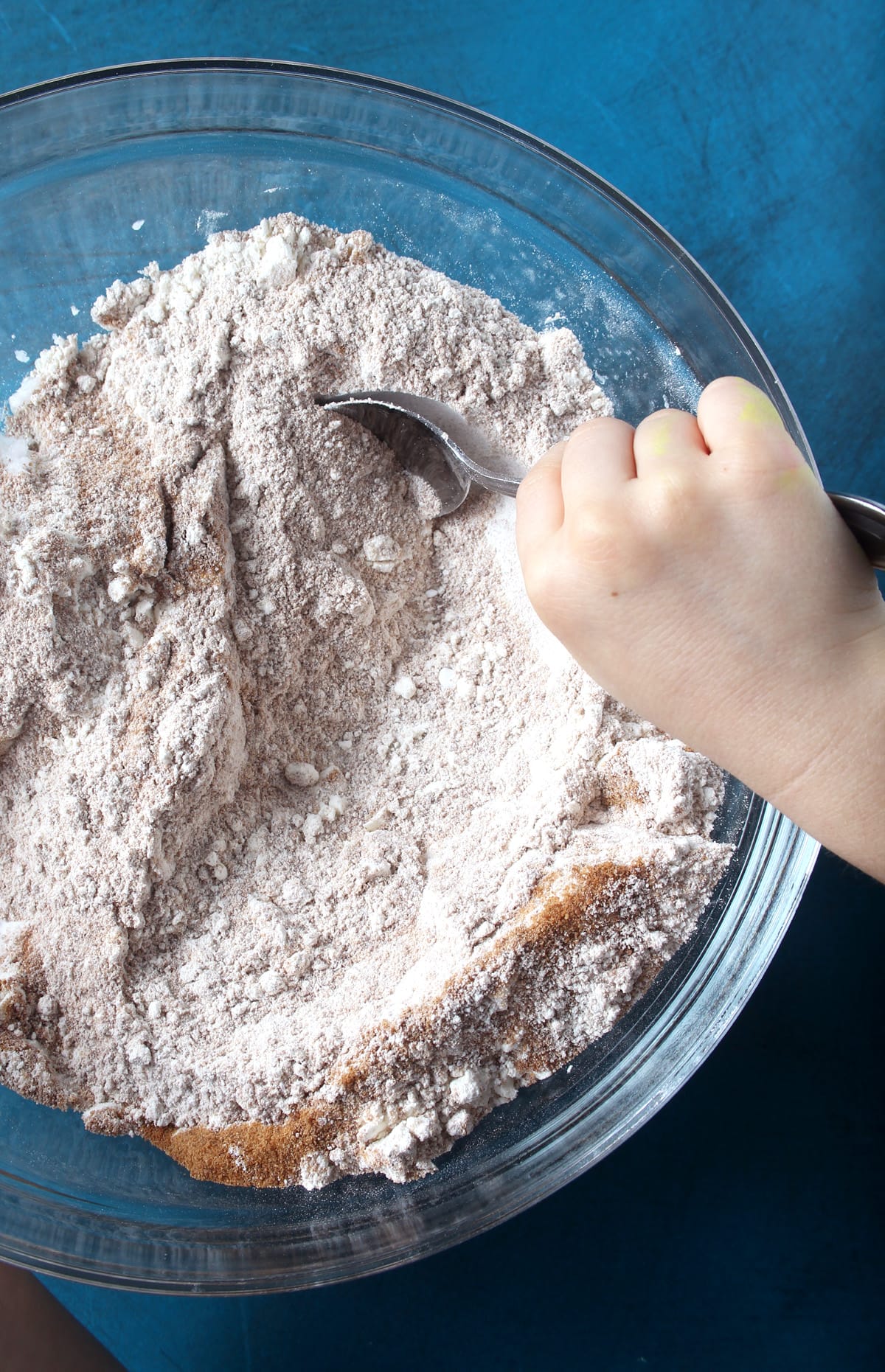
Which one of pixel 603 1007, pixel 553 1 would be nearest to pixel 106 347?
pixel 553 1

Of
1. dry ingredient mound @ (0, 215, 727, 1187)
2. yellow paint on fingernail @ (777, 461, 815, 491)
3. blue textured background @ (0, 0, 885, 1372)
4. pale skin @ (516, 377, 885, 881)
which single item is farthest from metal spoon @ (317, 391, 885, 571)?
blue textured background @ (0, 0, 885, 1372)

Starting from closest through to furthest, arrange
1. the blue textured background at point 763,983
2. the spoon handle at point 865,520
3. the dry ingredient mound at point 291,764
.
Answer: the spoon handle at point 865,520
the dry ingredient mound at point 291,764
the blue textured background at point 763,983

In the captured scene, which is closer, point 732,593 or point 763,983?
point 732,593

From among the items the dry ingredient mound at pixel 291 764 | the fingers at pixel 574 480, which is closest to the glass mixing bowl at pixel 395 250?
the dry ingredient mound at pixel 291 764

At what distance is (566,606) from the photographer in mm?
790

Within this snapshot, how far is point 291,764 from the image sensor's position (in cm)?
97

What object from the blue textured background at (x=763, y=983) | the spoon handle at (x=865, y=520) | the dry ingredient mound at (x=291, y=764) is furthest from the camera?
the blue textured background at (x=763, y=983)

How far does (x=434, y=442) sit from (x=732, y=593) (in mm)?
380

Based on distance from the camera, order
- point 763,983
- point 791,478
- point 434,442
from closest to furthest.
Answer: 1. point 791,478
2. point 434,442
3. point 763,983

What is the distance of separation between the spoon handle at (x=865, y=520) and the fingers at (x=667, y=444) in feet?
0.40

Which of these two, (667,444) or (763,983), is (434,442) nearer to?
(667,444)

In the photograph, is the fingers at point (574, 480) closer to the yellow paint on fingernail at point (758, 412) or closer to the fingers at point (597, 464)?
the fingers at point (597, 464)

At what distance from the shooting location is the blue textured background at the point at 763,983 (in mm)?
1153

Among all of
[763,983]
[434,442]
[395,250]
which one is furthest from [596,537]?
[763,983]
